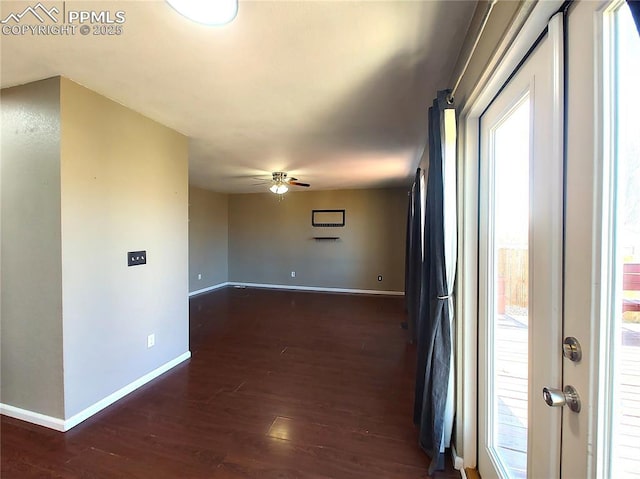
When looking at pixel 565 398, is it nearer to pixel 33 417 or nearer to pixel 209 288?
pixel 33 417

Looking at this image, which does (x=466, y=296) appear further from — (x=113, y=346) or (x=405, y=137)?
(x=113, y=346)

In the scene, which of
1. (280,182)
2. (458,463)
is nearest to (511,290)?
(458,463)

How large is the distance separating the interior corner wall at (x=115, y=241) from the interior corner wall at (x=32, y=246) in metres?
0.07

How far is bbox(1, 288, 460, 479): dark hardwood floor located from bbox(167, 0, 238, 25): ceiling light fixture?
2307mm

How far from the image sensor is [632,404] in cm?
63

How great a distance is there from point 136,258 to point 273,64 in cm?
192

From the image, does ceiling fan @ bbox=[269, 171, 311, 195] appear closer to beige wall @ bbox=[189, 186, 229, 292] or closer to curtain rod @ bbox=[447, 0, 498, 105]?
beige wall @ bbox=[189, 186, 229, 292]

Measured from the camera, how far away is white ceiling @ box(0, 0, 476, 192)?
4.23ft

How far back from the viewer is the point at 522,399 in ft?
3.65

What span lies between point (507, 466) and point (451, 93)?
1830mm

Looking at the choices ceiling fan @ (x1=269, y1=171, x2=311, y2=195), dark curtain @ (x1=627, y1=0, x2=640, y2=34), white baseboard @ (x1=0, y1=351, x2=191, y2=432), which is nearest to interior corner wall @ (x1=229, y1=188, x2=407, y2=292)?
ceiling fan @ (x1=269, y1=171, x2=311, y2=195)

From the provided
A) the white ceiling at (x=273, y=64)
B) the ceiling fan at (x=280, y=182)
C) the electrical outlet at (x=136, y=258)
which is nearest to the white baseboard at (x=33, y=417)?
the electrical outlet at (x=136, y=258)

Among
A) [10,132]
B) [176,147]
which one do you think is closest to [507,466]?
[176,147]

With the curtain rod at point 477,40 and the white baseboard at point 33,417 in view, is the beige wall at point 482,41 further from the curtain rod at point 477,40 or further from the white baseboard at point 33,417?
the white baseboard at point 33,417
